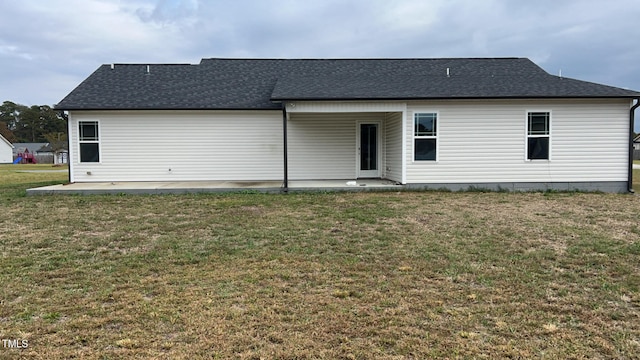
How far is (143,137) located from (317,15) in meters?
11.2

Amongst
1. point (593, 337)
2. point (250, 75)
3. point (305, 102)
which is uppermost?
point (250, 75)

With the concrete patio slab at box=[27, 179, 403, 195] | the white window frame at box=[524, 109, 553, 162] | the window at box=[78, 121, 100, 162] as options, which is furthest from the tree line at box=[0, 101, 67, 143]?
the white window frame at box=[524, 109, 553, 162]

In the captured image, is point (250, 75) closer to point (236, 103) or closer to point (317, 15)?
point (236, 103)

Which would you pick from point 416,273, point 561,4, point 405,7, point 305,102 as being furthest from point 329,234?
point 561,4

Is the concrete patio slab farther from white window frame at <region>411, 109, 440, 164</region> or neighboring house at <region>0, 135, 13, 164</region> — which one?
neighboring house at <region>0, 135, 13, 164</region>

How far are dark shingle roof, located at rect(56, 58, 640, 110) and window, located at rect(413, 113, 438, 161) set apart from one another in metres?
0.67

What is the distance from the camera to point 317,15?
2003cm

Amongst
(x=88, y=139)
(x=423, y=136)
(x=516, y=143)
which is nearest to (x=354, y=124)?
(x=423, y=136)

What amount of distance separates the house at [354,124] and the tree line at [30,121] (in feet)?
262

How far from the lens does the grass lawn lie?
2850 mm

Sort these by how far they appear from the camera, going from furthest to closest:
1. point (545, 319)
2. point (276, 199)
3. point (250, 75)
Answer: point (250, 75), point (276, 199), point (545, 319)

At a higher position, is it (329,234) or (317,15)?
(317,15)

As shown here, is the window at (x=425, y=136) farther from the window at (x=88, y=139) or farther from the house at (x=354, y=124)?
the window at (x=88, y=139)

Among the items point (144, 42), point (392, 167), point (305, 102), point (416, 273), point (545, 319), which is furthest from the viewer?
point (144, 42)
